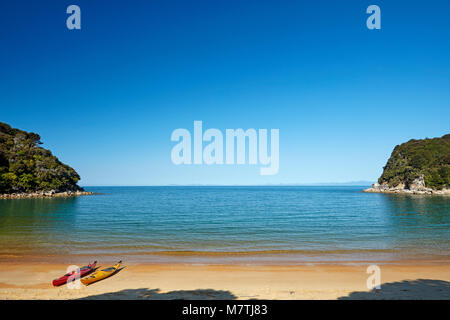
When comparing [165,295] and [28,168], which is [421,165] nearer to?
[165,295]

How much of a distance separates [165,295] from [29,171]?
374 ft

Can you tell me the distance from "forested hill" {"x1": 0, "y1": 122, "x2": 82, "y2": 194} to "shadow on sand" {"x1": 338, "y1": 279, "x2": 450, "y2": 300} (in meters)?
A: 115

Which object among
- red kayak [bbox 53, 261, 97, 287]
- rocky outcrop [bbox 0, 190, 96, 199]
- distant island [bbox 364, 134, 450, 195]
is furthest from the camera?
distant island [bbox 364, 134, 450, 195]

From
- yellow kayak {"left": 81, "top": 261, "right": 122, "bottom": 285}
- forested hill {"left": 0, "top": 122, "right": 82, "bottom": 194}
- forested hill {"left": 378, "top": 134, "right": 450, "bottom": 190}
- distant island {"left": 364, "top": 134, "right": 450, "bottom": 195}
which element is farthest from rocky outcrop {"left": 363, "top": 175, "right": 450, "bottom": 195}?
forested hill {"left": 0, "top": 122, "right": 82, "bottom": 194}

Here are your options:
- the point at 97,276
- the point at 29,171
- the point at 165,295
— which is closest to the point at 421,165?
the point at 165,295

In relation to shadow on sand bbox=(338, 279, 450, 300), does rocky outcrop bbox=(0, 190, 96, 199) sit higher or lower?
lower

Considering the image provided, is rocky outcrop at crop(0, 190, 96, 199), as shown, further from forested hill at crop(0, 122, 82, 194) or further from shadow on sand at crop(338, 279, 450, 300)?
shadow on sand at crop(338, 279, 450, 300)

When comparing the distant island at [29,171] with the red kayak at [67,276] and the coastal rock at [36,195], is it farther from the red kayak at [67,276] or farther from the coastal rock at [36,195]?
the red kayak at [67,276]

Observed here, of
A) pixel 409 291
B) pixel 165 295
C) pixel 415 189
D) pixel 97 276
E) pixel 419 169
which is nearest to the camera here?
pixel 165 295

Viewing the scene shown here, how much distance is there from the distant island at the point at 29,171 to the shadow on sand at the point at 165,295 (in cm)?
10595

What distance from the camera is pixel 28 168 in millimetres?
100562

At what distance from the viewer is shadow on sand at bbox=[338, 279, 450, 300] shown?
10.8 meters

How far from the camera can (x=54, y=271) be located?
15562 mm
